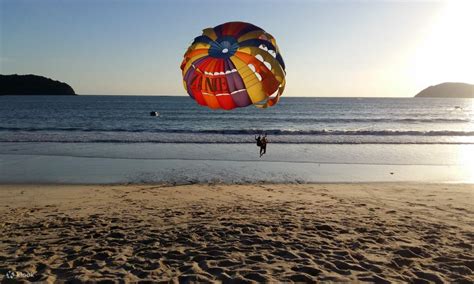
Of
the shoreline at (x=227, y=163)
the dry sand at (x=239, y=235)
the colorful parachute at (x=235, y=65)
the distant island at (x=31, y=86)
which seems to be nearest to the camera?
the dry sand at (x=239, y=235)

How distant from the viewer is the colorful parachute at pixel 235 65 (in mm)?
9680

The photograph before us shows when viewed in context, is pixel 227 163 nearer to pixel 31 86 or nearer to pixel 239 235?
pixel 239 235

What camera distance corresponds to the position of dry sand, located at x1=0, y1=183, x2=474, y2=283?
5.19 meters

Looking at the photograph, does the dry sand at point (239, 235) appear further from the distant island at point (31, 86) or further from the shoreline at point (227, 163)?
the distant island at point (31, 86)

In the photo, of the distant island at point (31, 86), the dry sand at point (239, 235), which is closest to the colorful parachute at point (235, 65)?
the dry sand at point (239, 235)

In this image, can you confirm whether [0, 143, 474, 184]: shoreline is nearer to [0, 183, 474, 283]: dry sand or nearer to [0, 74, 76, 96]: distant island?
[0, 183, 474, 283]: dry sand

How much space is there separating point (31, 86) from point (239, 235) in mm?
190899

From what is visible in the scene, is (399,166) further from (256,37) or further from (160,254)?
(160,254)

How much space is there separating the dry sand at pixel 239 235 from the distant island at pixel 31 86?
586ft

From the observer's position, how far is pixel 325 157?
59.8ft

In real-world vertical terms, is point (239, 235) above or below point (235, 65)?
below

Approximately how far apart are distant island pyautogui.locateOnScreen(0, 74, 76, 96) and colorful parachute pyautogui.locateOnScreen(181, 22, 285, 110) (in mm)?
180530

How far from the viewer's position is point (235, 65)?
9.96m

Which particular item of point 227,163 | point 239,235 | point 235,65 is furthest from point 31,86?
point 239,235
